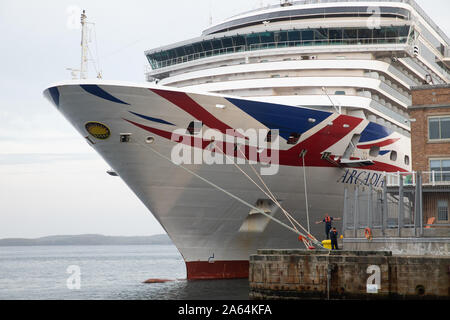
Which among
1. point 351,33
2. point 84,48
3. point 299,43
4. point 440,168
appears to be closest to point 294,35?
point 299,43

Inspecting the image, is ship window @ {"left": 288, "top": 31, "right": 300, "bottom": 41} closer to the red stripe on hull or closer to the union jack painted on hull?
the union jack painted on hull

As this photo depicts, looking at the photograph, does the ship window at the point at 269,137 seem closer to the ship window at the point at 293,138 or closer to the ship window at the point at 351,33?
the ship window at the point at 293,138

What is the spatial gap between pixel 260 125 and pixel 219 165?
1.79 m

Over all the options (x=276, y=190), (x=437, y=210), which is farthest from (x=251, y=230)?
(x=437, y=210)

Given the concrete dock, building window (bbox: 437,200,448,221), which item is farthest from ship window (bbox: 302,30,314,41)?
the concrete dock

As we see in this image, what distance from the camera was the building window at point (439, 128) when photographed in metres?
24.4

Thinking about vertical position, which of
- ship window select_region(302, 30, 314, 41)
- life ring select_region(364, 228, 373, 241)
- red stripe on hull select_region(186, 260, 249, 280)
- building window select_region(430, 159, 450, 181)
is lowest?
red stripe on hull select_region(186, 260, 249, 280)

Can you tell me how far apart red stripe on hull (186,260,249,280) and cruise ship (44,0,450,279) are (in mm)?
35

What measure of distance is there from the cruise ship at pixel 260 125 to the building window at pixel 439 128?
1534 mm

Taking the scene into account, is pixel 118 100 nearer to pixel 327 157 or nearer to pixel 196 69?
pixel 327 157

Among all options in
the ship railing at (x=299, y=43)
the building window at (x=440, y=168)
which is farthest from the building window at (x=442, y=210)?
the ship railing at (x=299, y=43)

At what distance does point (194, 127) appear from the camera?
2128 centimetres

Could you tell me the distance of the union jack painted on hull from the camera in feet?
68.6
